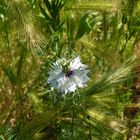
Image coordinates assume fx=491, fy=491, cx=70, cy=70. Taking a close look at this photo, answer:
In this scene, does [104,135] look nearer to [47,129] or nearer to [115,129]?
[115,129]

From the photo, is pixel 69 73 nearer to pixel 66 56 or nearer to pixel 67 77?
pixel 67 77

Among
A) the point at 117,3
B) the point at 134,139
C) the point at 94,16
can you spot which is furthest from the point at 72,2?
the point at 134,139

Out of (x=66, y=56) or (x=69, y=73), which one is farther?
(x=66, y=56)

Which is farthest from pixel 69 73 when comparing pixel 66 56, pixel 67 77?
pixel 66 56
